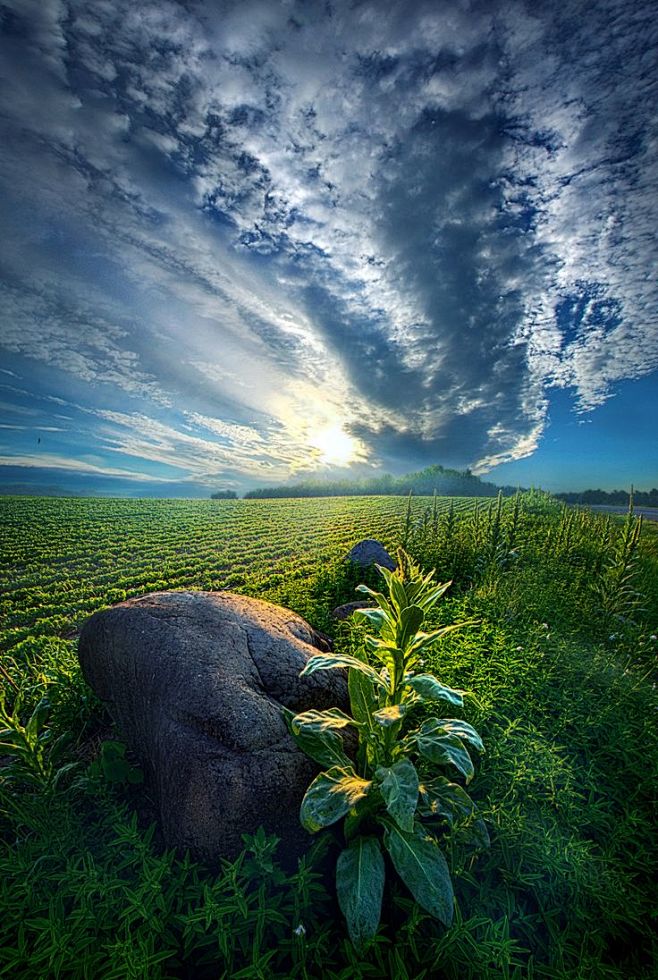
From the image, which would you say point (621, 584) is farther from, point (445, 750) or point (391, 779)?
point (391, 779)

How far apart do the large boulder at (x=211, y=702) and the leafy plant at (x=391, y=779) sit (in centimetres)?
35

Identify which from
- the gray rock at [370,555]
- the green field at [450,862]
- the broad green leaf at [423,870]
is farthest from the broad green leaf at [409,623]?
the gray rock at [370,555]

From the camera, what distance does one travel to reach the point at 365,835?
2227 mm

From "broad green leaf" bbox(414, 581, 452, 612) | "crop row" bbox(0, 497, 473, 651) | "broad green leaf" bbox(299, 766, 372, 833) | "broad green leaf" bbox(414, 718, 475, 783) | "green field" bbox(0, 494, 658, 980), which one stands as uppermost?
"broad green leaf" bbox(414, 581, 452, 612)

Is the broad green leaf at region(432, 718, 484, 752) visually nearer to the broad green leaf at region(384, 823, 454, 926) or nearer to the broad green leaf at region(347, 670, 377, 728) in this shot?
the broad green leaf at region(347, 670, 377, 728)

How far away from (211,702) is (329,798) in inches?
43.4

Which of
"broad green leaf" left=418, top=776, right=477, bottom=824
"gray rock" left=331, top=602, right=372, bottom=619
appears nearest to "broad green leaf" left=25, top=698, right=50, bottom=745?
"broad green leaf" left=418, top=776, right=477, bottom=824

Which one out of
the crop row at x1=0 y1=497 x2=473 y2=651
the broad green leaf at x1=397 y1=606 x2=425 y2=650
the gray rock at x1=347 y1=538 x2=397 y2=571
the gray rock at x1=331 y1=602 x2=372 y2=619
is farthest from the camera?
the crop row at x1=0 y1=497 x2=473 y2=651

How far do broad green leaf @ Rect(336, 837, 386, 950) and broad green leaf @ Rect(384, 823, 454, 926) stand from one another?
12cm

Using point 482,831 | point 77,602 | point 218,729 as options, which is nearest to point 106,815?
point 218,729

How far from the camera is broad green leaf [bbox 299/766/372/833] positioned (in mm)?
1921

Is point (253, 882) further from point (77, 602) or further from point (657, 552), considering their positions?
point (657, 552)

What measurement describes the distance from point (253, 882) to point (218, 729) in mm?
813

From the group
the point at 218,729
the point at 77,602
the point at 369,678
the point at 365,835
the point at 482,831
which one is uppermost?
the point at 369,678
